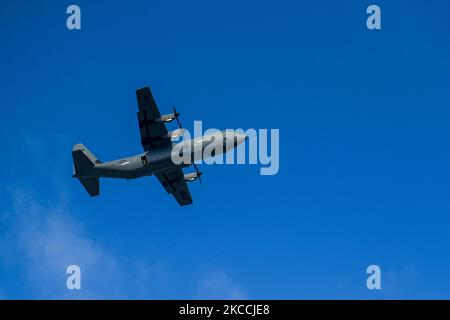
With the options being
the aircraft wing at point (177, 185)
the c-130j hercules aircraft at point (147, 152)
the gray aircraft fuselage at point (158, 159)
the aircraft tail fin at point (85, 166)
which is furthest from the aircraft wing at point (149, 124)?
the aircraft wing at point (177, 185)

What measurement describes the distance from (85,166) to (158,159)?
8.13 meters

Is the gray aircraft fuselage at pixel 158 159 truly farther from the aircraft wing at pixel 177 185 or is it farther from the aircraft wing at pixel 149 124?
the aircraft wing at pixel 177 185

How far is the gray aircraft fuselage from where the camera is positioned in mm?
61312

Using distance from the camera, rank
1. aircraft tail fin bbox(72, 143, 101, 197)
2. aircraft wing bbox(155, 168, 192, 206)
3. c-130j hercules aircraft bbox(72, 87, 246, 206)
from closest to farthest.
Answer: c-130j hercules aircraft bbox(72, 87, 246, 206), aircraft tail fin bbox(72, 143, 101, 197), aircraft wing bbox(155, 168, 192, 206)

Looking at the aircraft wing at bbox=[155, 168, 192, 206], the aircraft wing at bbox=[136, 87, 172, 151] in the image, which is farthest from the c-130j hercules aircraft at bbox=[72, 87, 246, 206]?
the aircraft wing at bbox=[155, 168, 192, 206]

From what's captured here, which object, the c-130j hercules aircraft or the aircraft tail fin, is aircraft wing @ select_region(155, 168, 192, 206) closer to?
the c-130j hercules aircraft

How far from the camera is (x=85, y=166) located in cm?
6366

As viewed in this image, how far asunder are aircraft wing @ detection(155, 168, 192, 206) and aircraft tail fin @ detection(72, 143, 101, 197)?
7899 mm

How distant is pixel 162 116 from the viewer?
2416 inches

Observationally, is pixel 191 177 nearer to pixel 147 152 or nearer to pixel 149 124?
pixel 147 152

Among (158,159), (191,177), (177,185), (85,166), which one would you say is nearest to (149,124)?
(158,159)
